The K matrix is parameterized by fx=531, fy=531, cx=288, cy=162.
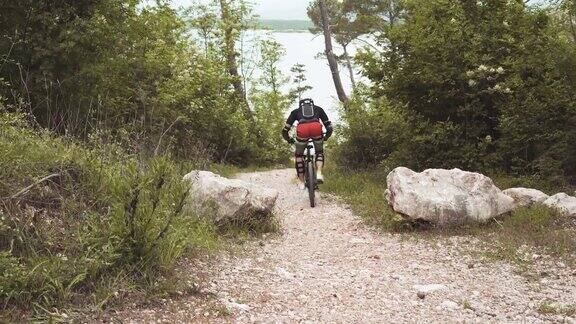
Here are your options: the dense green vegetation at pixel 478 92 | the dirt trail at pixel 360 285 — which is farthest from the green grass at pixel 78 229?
the dense green vegetation at pixel 478 92

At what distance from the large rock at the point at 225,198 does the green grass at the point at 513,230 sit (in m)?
1.88

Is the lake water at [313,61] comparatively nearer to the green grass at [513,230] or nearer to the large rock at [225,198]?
the green grass at [513,230]

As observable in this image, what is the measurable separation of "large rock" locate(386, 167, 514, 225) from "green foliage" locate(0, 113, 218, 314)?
3.36m

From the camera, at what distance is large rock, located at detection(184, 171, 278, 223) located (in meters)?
6.94

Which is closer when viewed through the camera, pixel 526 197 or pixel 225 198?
pixel 225 198

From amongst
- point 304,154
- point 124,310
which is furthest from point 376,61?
point 124,310

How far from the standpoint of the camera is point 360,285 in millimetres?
5328

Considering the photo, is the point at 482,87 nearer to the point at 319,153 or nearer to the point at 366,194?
the point at 366,194

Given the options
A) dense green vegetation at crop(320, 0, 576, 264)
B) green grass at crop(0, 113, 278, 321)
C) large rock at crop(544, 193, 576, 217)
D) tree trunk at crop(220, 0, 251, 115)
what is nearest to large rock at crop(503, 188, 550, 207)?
large rock at crop(544, 193, 576, 217)

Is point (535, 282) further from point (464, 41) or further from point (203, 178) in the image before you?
point (464, 41)

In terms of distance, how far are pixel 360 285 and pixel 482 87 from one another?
6024 mm

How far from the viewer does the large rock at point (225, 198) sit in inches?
273

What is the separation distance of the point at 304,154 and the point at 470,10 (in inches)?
167

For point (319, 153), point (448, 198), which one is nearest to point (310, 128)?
point (319, 153)
